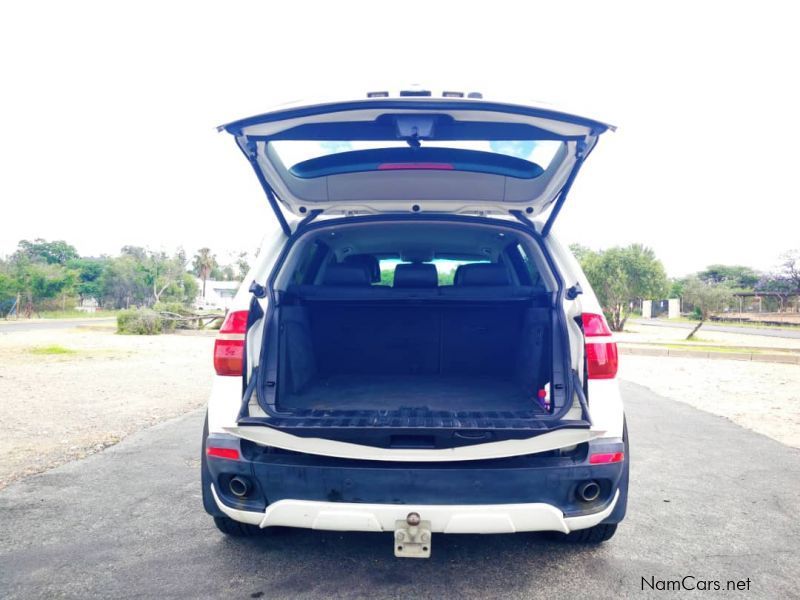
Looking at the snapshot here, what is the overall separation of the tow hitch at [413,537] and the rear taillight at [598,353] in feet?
3.25

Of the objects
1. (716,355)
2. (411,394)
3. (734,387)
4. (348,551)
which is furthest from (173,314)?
(348,551)

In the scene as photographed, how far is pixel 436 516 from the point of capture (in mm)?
2096

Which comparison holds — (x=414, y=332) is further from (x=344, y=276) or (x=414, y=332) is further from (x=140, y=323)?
(x=140, y=323)

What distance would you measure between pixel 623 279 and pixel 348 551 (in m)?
26.4

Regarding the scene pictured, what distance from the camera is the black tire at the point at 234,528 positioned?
103 inches

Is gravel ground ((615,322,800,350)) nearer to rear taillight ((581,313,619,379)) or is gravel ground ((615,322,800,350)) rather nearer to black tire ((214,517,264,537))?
rear taillight ((581,313,619,379))

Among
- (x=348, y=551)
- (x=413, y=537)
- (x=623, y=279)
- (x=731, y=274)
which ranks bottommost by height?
(x=348, y=551)

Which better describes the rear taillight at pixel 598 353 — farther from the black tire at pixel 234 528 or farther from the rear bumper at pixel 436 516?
the black tire at pixel 234 528

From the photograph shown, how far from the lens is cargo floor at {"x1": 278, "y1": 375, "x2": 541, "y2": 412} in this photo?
281 centimetres

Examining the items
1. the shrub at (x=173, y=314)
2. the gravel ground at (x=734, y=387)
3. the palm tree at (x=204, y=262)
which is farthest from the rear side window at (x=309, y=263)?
the palm tree at (x=204, y=262)

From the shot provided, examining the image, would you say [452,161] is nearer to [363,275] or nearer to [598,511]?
[363,275]

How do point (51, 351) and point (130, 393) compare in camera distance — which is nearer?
point (130, 393)

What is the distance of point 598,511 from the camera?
2219 mm

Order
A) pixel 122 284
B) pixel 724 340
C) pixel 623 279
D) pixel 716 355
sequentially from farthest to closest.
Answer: pixel 122 284, pixel 623 279, pixel 724 340, pixel 716 355
